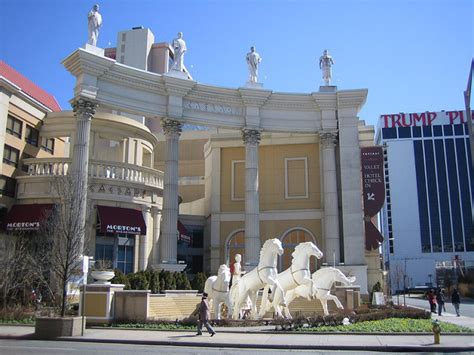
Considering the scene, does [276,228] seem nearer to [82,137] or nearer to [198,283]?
[198,283]

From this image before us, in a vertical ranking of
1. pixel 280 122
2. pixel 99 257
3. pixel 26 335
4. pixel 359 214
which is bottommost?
pixel 26 335

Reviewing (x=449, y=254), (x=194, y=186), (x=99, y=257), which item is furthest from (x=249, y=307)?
(x=449, y=254)

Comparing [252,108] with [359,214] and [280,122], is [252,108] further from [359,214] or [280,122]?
[359,214]

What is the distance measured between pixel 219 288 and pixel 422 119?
152 m

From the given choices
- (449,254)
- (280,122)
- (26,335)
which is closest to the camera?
(26,335)

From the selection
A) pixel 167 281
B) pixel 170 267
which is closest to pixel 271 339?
pixel 167 281

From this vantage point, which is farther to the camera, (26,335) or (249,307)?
(249,307)

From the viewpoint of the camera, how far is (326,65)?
41.5 meters

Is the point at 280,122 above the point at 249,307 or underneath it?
above

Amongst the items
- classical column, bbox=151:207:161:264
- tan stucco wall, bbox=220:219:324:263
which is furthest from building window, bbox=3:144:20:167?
tan stucco wall, bbox=220:219:324:263

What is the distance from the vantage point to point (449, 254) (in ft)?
497

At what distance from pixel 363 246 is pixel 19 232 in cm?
2343

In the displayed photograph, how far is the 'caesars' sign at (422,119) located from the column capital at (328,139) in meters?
129

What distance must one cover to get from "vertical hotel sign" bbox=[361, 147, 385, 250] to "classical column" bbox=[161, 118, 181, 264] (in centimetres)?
1476
